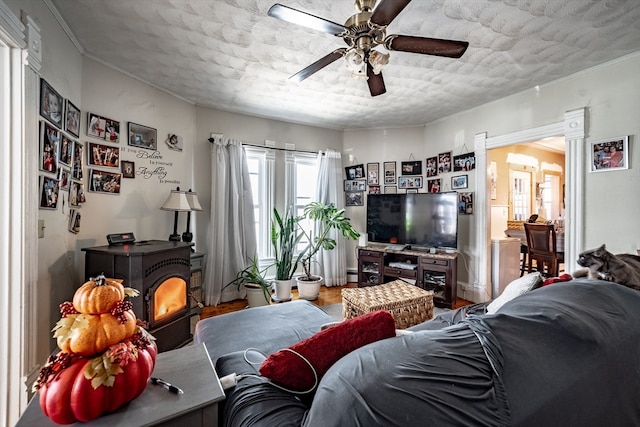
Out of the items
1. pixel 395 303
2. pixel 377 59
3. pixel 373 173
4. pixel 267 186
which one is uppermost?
pixel 377 59

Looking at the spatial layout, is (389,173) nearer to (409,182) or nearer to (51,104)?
(409,182)

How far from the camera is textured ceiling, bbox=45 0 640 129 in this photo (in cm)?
196

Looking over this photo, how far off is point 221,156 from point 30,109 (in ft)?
7.15

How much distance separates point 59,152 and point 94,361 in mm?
2068

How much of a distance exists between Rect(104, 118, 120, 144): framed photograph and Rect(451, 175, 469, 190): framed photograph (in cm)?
406

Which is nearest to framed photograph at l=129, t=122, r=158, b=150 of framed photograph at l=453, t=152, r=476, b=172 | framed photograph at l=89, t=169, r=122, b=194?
framed photograph at l=89, t=169, r=122, b=194

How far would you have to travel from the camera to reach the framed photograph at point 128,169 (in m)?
2.89

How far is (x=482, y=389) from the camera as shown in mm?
710

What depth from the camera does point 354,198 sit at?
486 centimetres

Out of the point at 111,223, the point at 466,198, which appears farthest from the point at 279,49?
the point at 466,198

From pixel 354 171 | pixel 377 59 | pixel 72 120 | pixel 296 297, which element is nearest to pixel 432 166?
pixel 354 171

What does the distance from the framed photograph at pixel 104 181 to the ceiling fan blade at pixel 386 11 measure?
2651 mm

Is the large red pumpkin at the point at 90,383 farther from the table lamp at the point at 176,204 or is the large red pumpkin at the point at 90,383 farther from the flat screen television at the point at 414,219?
the flat screen television at the point at 414,219

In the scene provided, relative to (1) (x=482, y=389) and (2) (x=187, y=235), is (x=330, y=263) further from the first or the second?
Answer: (1) (x=482, y=389)
